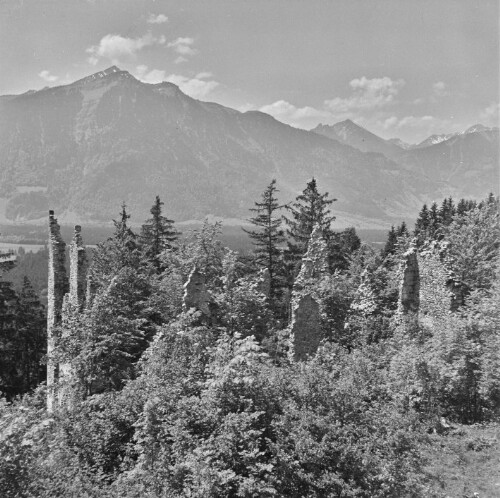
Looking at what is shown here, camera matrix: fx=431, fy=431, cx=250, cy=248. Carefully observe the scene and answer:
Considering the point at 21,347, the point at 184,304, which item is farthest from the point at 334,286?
the point at 21,347

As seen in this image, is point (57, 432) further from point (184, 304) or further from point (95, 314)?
point (184, 304)

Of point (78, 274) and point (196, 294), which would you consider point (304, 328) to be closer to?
point (196, 294)

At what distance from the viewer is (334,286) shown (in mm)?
19562

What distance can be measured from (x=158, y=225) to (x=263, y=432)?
97.7 feet

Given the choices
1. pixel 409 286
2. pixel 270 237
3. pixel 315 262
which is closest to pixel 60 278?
pixel 315 262

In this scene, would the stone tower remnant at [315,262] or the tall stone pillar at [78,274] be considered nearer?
the tall stone pillar at [78,274]

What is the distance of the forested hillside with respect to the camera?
8.64m

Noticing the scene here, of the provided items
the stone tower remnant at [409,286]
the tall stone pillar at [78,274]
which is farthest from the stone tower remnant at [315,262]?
the tall stone pillar at [78,274]

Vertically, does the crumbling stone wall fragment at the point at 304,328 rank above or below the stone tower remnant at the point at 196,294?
below

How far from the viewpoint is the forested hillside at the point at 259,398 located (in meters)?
8.64

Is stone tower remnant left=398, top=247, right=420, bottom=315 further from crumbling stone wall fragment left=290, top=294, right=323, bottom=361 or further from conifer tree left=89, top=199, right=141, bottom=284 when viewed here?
conifer tree left=89, top=199, right=141, bottom=284

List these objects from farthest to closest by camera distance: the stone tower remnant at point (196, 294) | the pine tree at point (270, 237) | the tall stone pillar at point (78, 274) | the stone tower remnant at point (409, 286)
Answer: the pine tree at point (270, 237) → the tall stone pillar at point (78, 274) → the stone tower remnant at point (196, 294) → the stone tower remnant at point (409, 286)

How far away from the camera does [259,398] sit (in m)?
10.1

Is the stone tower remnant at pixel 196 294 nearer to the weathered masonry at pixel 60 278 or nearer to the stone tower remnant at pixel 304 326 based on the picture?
the stone tower remnant at pixel 304 326
